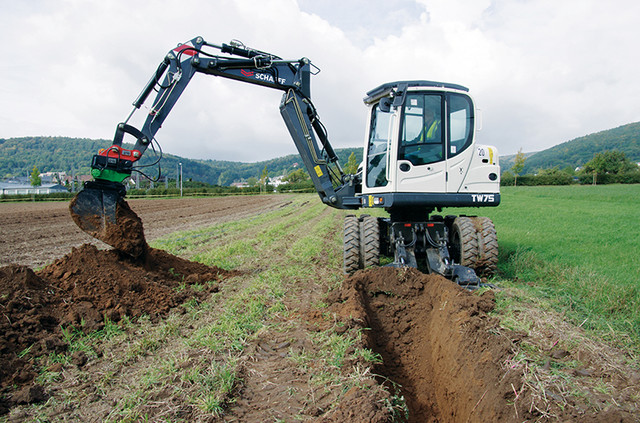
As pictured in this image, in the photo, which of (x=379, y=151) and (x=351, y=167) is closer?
(x=379, y=151)

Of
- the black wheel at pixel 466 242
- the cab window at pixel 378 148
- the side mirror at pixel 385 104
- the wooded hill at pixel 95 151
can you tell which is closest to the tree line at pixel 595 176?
the wooded hill at pixel 95 151

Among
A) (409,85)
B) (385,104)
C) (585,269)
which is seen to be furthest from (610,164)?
(385,104)

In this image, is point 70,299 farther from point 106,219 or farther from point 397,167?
point 397,167

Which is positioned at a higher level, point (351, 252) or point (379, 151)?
point (379, 151)

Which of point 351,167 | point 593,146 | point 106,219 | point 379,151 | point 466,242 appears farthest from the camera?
point 593,146

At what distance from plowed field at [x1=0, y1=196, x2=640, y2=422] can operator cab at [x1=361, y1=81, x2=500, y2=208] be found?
1.52m

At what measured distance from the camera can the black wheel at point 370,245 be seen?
6000 mm

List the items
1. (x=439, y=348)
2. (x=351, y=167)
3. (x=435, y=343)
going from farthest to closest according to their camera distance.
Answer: (x=351, y=167) → (x=435, y=343) → (x=439, y=348)

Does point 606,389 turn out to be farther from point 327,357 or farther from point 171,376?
point 171,376

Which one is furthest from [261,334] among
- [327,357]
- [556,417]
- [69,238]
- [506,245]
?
[69,238]

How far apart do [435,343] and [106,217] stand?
4.93 meters

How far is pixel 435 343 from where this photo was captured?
389 cm

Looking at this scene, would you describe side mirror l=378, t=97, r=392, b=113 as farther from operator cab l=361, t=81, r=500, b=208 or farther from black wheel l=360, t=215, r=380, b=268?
black wheel l=360, t=215, r=380, b=268

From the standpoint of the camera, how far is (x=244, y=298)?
4.96 meters
